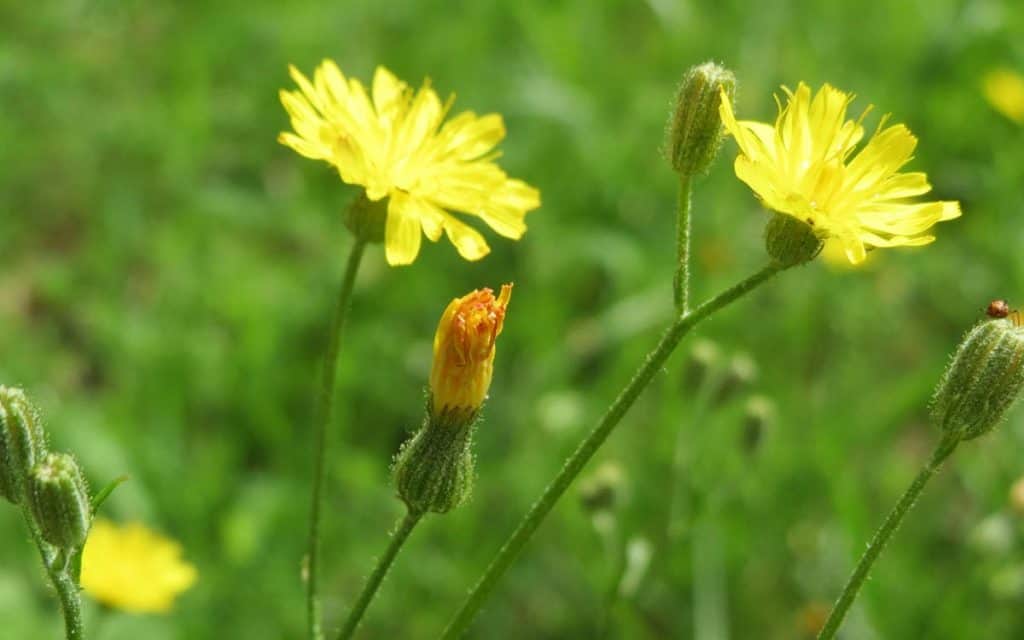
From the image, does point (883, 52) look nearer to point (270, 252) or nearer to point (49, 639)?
point (270, 252)

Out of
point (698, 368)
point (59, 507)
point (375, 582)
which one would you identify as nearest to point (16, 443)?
point (59, 507)

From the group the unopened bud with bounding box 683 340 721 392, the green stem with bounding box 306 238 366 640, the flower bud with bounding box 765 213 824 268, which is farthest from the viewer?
the unopened bud with bounding box 683 340 721 392

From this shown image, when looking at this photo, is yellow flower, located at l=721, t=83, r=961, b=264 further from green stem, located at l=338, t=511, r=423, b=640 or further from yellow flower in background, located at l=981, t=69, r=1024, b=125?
yellow flower in background, located at l=981, t=69, r=1024, b=125

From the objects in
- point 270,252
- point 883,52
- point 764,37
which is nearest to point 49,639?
point 270,252

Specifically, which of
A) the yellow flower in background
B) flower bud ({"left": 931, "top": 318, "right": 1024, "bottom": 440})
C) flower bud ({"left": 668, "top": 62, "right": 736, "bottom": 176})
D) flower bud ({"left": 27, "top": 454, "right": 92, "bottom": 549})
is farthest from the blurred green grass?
flower bud ({"left": 27, "top": 454, "right": 92, "bottom": 549})

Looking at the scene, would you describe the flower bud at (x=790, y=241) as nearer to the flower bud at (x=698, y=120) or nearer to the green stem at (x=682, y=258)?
the green stem at (x=682, y=258)

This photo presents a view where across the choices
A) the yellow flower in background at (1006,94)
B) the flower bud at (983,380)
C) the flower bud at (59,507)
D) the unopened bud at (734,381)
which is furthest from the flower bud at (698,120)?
the yellow flower in background at (1006,94)
